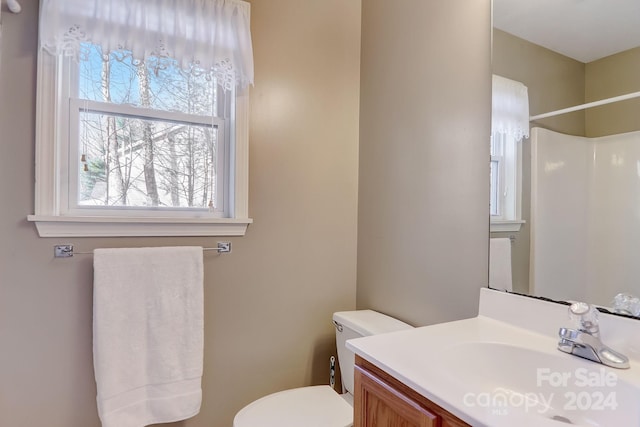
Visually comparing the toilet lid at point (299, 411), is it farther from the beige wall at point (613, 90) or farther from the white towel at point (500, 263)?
the beige wall at point (613, 90)

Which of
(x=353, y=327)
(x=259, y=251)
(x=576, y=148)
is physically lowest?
(x=353, y=327)

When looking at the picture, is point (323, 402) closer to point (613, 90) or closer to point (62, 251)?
point (62, 251)

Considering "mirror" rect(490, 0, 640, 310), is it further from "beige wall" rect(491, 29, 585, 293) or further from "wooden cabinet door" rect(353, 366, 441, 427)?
"wooden cabinet door" rect(353, 366, 441, 427)

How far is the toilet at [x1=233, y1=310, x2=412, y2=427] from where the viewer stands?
125cm

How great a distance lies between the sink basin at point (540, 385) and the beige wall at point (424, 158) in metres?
0.32

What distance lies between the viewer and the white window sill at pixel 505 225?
113 cm

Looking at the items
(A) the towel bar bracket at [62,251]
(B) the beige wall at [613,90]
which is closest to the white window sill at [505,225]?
(B) the beige wall at [613,90]

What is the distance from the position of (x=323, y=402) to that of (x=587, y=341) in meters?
0.98

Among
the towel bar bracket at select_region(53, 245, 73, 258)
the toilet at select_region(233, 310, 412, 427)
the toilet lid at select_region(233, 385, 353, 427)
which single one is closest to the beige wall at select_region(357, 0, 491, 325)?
the toilet at select_region(233, 310, 412, 427)

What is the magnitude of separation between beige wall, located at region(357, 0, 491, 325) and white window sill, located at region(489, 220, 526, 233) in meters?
0.04

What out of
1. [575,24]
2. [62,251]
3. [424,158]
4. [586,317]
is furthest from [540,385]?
[62,251]

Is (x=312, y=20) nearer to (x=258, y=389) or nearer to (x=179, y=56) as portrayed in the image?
(x=179, y=56)

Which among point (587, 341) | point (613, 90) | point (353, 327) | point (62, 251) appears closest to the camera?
point (587, 341)

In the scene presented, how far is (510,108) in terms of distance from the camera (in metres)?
1.14
